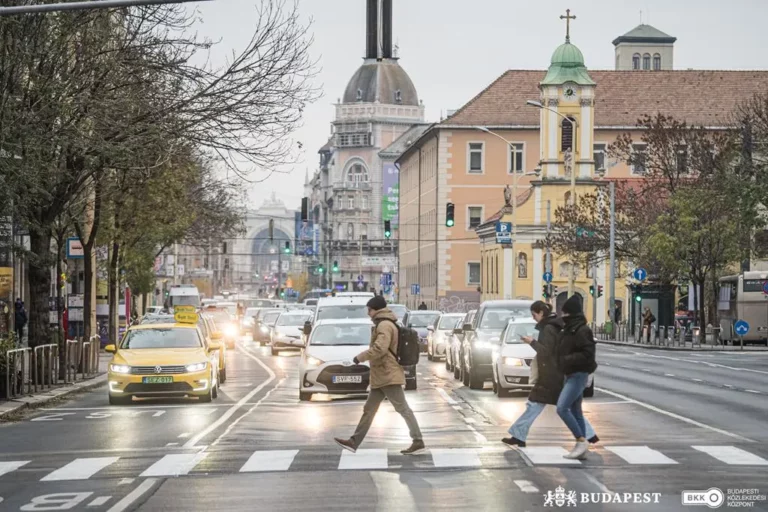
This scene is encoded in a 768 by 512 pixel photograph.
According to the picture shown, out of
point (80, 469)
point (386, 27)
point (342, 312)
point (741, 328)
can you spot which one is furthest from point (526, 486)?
point (741, 328)

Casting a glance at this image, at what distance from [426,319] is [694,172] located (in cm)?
2380

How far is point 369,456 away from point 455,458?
3.41 ft

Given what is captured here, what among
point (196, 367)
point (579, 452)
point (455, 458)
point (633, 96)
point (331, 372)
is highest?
point (633, 96)

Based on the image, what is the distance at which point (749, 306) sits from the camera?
6831cm

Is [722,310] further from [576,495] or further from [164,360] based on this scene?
[576,495]

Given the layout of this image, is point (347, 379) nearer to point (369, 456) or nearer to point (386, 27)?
point (386, 27)

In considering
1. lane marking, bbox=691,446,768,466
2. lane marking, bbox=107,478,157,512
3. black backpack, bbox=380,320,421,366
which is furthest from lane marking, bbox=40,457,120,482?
lane marking, bbox=691,446,768,466

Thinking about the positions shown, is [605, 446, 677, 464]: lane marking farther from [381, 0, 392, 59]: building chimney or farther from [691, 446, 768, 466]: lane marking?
[381, 0, 392, 59]: building chimney

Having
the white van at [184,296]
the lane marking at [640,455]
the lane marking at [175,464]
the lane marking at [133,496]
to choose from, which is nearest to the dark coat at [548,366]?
the lane marking at [640,455]

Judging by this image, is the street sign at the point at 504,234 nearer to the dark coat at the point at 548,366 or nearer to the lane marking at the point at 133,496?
the dark coat at the point at 548,366

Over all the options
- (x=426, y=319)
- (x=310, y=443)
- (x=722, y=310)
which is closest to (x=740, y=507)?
(x=310, y=443)

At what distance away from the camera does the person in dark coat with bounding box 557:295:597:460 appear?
17.0 meters

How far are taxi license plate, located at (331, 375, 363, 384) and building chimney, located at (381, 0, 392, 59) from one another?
10307 millimetres

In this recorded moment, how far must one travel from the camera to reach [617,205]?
79438mm
